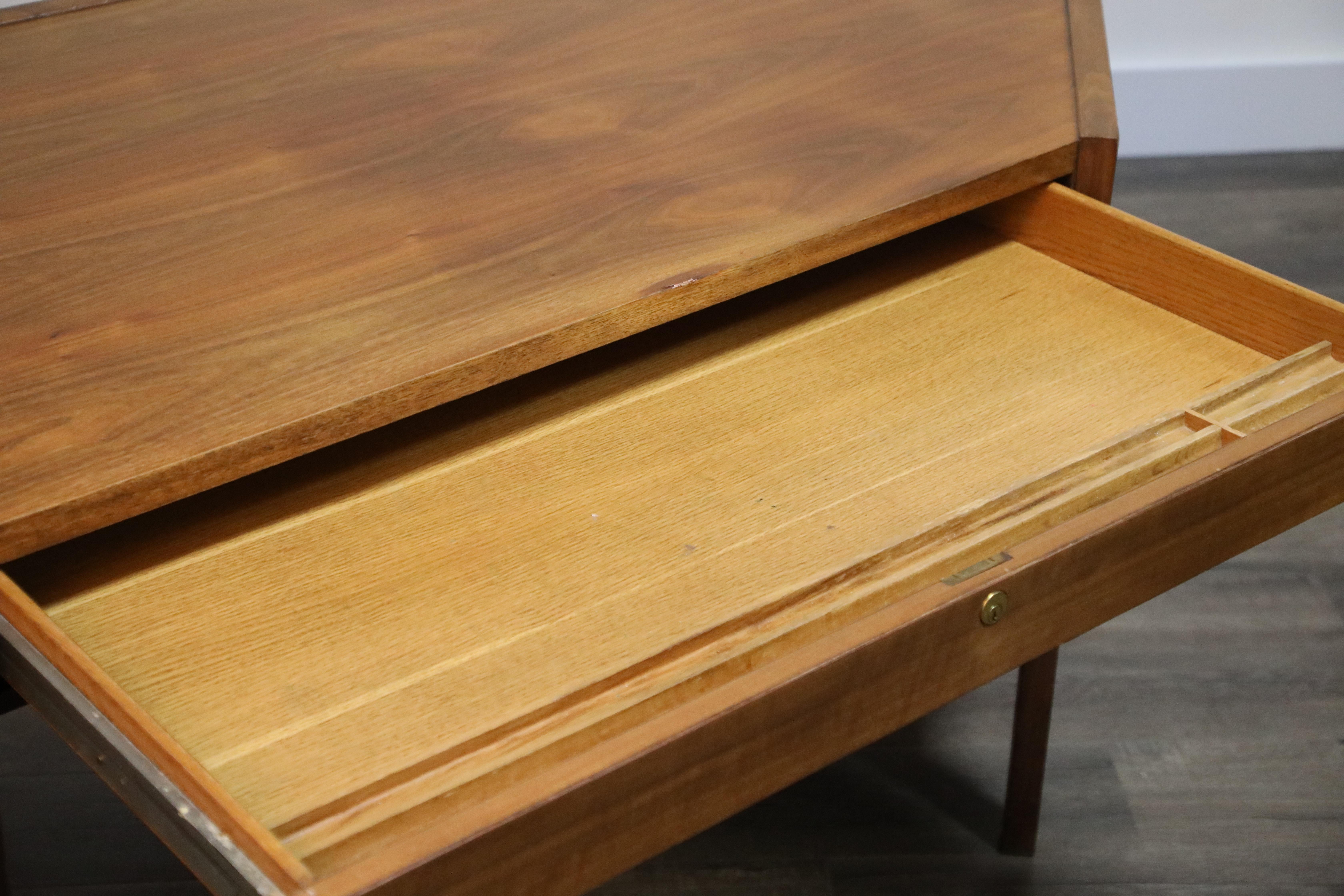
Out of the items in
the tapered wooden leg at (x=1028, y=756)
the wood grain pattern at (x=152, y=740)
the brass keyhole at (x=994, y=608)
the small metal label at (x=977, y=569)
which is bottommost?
the tapered wooden leg at (x=1028, y=756)

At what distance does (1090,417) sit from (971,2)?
0.46 m

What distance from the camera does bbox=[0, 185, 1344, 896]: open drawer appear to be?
1.74ft

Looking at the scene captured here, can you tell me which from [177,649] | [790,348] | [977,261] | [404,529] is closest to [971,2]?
[977,261]

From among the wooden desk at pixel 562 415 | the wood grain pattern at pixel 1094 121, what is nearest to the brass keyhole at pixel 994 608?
the wooden desk at pixel 562 415

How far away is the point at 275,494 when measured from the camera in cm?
73

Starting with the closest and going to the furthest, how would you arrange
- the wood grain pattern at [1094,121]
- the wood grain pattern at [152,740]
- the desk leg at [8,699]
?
the wood grain pattern at [152,740], the desk leg at [8,699], the wood grain pattern at [1094,121]

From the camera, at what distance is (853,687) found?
1.94 ft

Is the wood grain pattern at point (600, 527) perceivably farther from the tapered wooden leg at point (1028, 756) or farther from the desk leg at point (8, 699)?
the tapered wooden leg at point (1028, 756)

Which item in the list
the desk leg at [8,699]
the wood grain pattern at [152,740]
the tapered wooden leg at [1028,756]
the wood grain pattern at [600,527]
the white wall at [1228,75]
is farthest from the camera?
the white wall at [1228,75]

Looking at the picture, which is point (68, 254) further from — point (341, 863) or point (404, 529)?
point (341, 863)

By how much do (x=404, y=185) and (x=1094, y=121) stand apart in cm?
44

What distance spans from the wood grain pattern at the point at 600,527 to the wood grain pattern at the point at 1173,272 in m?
0.02

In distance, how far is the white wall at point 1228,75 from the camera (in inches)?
97.6

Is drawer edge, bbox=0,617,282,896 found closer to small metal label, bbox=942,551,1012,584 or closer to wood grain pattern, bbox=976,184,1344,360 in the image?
small metal label, bbox=942,551,1012,584
